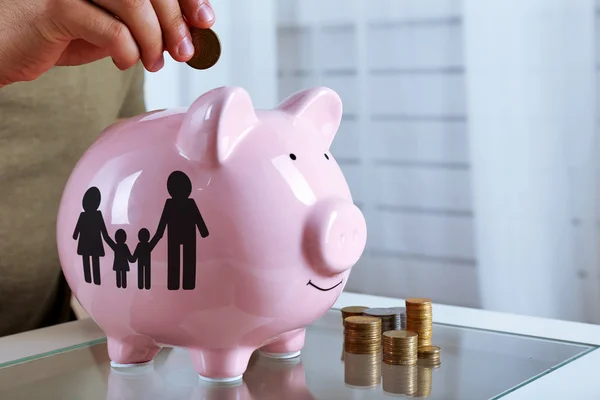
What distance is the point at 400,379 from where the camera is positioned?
0.74m

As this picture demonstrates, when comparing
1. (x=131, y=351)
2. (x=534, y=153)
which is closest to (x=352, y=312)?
(x=131, y=351)

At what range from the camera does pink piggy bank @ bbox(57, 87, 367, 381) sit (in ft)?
2.23

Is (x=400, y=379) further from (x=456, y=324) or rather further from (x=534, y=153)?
(x=534, y=153)

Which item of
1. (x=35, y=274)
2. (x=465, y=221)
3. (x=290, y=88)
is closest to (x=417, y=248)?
(x=465, y=221)

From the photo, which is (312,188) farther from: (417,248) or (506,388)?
(417,248)

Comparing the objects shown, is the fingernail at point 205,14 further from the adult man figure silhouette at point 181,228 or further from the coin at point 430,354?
the coin at point 430,354

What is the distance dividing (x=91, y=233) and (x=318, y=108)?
24 cm

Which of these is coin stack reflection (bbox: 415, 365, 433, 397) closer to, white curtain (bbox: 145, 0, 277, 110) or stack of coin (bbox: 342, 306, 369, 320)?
stack of coin (bbox: 342, 306, 369, 320)

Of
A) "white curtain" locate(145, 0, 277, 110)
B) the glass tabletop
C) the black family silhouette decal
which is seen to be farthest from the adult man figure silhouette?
"white curtain" locate(145, 0, 277, 110)

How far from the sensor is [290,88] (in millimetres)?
2420

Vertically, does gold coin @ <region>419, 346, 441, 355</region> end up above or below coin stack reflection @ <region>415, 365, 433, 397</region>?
above

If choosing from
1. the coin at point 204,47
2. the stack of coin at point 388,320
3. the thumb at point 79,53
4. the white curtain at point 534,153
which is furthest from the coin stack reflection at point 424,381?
the white curtain at point 534,153

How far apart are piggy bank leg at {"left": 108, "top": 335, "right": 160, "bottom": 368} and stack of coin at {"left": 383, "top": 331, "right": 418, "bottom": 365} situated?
218mm

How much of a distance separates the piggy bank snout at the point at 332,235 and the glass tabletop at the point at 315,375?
4.1 inches
